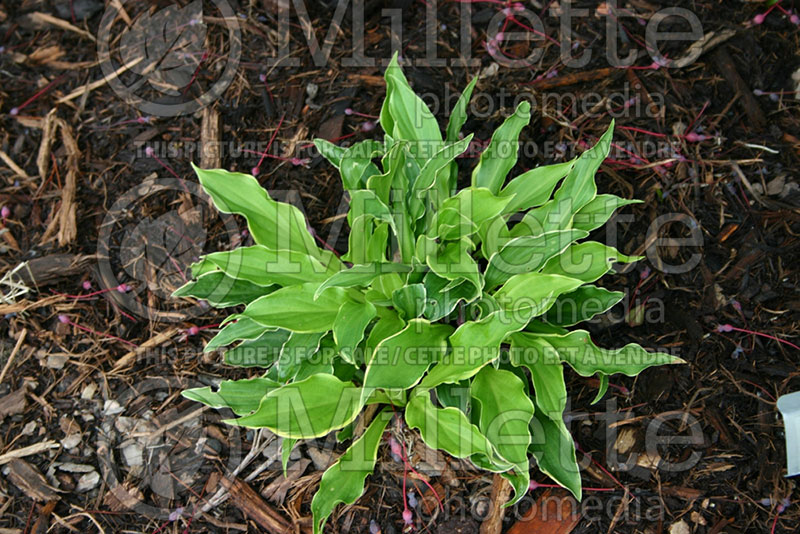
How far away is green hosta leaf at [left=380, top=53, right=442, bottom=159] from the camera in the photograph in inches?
84.4

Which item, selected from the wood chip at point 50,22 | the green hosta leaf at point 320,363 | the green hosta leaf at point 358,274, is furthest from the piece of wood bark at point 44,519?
the wood chip at point 50,22

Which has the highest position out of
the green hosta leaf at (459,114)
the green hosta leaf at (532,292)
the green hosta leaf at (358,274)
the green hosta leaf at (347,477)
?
the green hosta leaf at (459,114)

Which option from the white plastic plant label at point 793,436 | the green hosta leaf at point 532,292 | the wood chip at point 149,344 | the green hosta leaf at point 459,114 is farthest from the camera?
the wood chip at point 149,344

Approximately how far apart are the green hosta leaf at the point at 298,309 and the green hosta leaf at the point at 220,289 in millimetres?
224

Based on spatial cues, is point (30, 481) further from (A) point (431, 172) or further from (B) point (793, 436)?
(B) point (793, 436)

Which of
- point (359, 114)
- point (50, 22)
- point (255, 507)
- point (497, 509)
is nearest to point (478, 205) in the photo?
point (497, 509)

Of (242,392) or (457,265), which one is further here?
(242,392)

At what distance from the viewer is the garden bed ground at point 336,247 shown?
7.22 ft

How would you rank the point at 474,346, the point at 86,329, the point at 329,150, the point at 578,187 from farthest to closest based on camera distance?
1. the point at 86,329
2. the point at 329,150
3. the point at 578,187
4. the point at 474,346

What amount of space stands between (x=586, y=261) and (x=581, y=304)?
132 millimetres

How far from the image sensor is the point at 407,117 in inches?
85.6

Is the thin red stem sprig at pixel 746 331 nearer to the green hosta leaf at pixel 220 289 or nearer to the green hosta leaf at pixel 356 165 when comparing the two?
the green hosta leaf at pixel 356 165

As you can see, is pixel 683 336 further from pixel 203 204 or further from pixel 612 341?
pixel 203 204

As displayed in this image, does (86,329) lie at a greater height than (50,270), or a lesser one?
lesser
